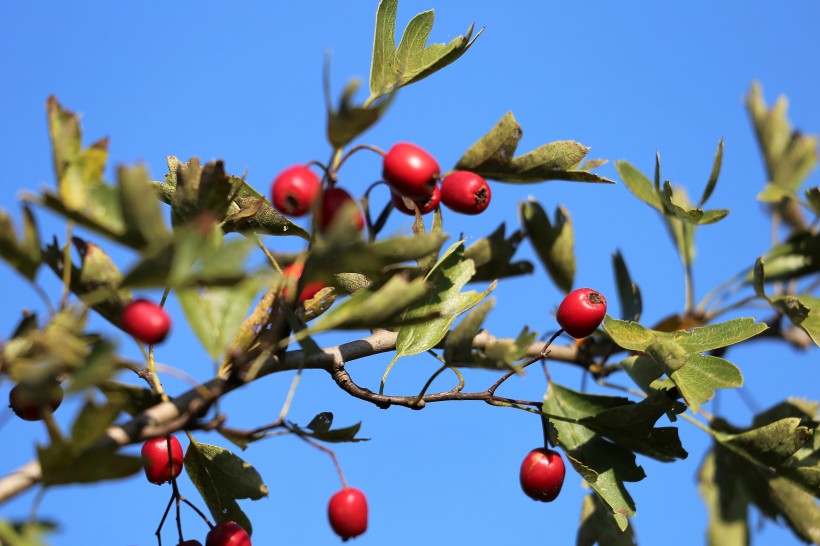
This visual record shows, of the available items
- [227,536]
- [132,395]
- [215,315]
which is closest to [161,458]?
[227,536]

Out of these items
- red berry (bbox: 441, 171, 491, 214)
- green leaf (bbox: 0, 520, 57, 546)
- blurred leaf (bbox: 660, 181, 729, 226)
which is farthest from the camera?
blurred leaf (bbox: 660, 181, 729, 226)

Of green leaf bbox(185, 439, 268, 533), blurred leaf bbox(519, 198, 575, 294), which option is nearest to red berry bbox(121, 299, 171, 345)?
green leaf bbox(185, 439, 268, 533)

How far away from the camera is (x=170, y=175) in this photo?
1.93 m

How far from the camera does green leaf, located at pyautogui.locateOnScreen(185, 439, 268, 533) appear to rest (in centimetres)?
182

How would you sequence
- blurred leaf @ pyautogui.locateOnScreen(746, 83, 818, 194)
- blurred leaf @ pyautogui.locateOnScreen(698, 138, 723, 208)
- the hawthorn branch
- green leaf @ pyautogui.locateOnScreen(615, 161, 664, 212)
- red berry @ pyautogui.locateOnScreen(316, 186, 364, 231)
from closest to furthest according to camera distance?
1. the hawthorn branch
2. red berry @ pyautogui.locateOnScreen(316, 186, 364, 231)
3. blurred leaf @ pyautogui.locateOnScreen(698, 138, 723, 208)
4. green leaf @ pyautogui.locateOnScreen(615, 161, 664, 212)
5. blurred leaf @ pyautogui.locateOnScreen(746, 83, 818, 194)

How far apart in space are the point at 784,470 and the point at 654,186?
756 mm

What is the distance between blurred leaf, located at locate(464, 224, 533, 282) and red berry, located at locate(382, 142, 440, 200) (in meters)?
0.60

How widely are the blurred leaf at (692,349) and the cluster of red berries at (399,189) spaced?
17.1 inches

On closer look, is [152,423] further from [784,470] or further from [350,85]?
[784,470]

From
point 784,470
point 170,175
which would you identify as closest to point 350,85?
point 170,175

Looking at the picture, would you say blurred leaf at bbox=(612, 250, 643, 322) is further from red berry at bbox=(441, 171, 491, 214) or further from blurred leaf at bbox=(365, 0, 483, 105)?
blurred leaf at bbox=(365, 0, 483, 105)

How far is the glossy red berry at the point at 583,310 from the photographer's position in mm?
1795

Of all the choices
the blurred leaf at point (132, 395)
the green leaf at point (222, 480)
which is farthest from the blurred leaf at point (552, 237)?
the blurred leaf at point (132, 395)

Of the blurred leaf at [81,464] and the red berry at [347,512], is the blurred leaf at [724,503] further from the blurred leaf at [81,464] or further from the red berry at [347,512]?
the blurred leaf at [81,464]
